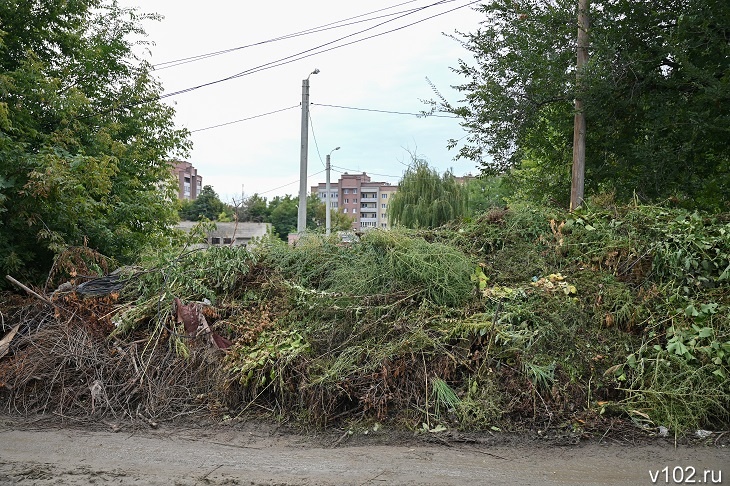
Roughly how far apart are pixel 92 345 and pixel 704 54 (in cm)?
1010

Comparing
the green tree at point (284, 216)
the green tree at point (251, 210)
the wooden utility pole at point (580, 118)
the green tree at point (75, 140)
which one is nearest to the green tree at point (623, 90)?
the wooden utility pole at point (580, 118)

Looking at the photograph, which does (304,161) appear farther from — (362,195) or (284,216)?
(362,195)

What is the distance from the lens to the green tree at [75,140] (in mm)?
7355

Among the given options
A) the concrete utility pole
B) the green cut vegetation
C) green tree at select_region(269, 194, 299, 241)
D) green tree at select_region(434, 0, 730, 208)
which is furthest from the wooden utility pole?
green tree at select_region(269, 194, 299, 241)

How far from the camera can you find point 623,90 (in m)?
9.83

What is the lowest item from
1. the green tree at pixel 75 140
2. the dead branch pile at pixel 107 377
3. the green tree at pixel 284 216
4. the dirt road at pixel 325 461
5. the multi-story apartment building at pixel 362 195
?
the dirt road at pixel 325 461

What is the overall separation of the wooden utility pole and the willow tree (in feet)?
23.3

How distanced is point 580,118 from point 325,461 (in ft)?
26.0

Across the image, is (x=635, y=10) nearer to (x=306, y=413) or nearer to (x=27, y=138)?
(x=306, y=413)

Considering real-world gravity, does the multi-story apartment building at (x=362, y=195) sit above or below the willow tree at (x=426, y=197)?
above

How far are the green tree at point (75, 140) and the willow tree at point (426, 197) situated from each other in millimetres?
7073

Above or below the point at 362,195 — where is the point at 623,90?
below
